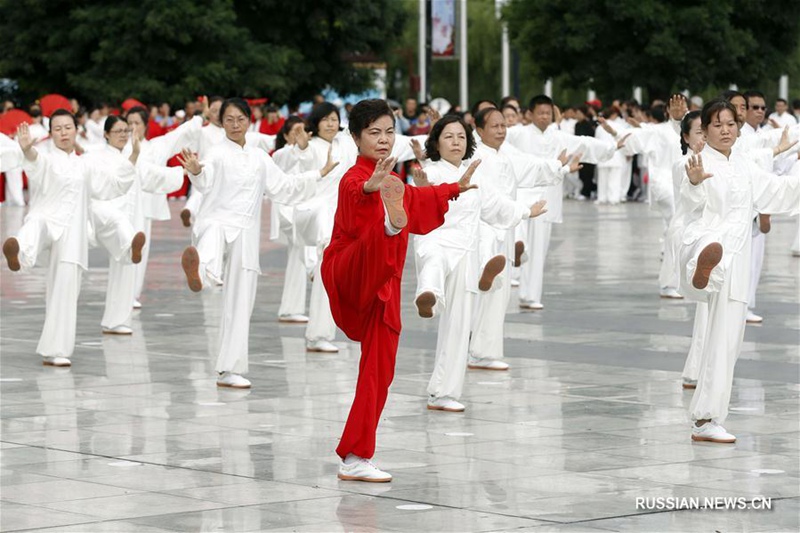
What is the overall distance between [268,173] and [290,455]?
3.01 m

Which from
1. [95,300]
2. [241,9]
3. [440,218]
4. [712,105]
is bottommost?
[95,300]

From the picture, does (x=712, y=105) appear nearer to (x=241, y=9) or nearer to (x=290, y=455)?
(x=290, y=455)

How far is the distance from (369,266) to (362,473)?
3.22 feet

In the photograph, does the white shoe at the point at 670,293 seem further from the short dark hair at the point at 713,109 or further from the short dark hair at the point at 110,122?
the short dark hair at the point at 713,109

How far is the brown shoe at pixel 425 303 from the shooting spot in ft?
29.7

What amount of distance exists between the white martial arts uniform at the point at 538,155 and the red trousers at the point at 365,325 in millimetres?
6854

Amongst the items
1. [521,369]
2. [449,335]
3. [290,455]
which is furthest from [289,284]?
[290,455]

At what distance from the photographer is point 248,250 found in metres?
10.7

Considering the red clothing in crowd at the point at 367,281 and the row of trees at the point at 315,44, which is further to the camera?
the row of trees at the point at 315,44

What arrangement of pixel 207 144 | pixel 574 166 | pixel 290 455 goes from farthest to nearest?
pixel 207 144 < pixel 574 166 < pixel 290 455

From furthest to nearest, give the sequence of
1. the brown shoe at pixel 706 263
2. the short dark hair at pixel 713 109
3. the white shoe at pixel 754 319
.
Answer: the white shoe at pixel 754 319 → the short dark hair at pixel 713 109 → the brown shoe at pixel 706 263

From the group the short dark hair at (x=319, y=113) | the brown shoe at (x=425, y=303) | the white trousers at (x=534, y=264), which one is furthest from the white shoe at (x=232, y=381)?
the white trousers at (x=534, y=264)

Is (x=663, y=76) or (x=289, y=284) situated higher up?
(x=663, y=76)

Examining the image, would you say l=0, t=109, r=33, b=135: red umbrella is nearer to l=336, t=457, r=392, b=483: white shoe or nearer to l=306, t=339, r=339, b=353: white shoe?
l=306, t=339, r=339, b=353: white shoe
